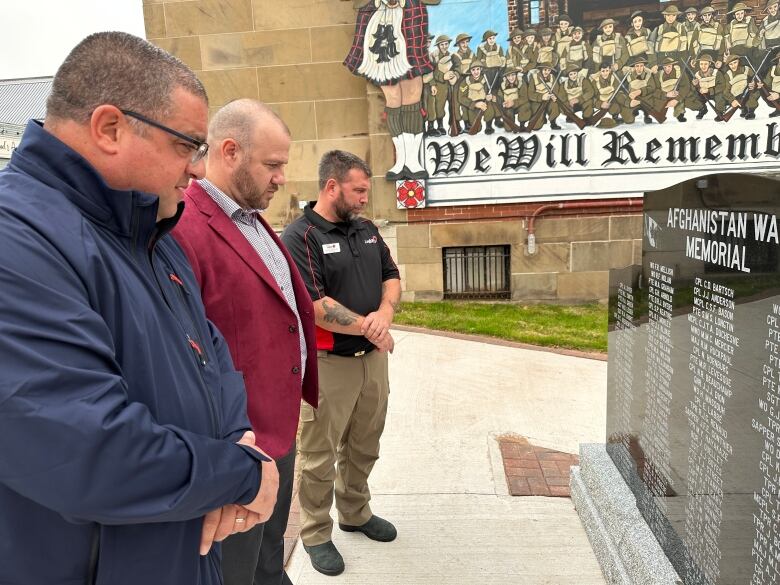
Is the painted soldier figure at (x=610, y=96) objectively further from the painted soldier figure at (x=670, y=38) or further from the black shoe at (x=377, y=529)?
the black shoe at (x=377, y=529)

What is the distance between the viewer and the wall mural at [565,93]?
8617 millimetres

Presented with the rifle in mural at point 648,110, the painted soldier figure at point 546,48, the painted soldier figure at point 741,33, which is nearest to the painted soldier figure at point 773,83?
the painted soldier figure at point 741,33

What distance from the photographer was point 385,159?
9.62m

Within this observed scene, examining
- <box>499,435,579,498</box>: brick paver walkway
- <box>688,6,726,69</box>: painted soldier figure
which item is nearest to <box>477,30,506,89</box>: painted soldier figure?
<box>688,6,726,69</box>: painted soldier figure

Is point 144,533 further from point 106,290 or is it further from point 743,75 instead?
point 743,75

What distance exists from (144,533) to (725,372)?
1.90 m

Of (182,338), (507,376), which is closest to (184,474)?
(182,338)

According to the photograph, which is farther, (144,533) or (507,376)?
(507,376)

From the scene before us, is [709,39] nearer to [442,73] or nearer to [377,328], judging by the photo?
[442,73]

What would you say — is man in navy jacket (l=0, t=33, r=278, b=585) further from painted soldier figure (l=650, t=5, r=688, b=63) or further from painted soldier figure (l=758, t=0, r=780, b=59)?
painted soldier figure (l=758, t=0, r=780, b=59)

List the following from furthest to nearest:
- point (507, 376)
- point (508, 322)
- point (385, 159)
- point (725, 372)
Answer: point (385, 159) → point (508, 322) → point (507, 376) → point (725, 372)

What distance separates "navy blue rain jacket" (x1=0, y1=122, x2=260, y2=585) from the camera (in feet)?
3.35

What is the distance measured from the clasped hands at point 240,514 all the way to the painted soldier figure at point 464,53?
345 inches

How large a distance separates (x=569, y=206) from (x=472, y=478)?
6.48m
